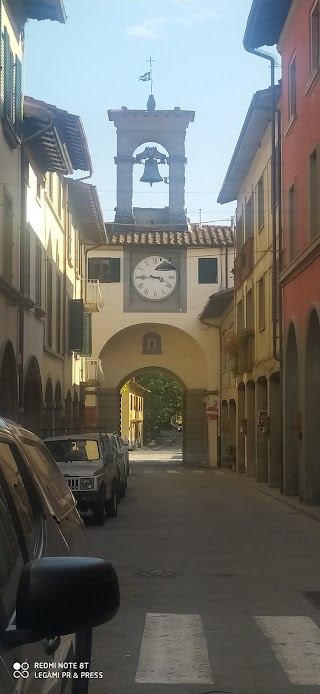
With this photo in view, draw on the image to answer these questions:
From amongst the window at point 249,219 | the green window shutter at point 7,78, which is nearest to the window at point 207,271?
the window at point 249,219

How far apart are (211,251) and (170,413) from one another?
46.9m

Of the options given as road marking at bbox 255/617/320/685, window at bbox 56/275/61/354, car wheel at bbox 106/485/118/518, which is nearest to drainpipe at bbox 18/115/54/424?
car wheel at bbox 106/485/118/518

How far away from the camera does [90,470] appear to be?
62.7 feet

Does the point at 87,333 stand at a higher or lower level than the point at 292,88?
lower

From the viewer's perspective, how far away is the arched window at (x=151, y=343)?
162 ft

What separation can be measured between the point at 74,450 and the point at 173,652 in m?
12.9

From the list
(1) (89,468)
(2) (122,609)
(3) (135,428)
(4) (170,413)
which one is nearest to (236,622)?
(2) (122,609)

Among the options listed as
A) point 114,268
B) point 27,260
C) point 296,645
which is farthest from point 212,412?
point 296,645

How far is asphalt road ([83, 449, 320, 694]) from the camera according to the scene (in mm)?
6730

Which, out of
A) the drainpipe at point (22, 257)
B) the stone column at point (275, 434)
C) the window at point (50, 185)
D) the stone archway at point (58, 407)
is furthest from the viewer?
the stone archway at point (58, 407)

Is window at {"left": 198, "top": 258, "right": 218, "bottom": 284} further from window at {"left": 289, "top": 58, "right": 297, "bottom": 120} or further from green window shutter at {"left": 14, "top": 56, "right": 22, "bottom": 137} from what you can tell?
green window shutter at {"left": 14, "top": 56, "right": 22, "bottom": 137}

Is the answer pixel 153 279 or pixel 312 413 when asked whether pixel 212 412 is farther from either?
pixel 312 413

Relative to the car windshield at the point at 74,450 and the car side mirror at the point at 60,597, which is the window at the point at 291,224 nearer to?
the car windshield at the point at 74,450

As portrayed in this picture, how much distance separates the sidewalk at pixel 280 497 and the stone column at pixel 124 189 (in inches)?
546
